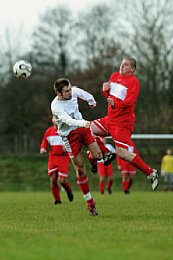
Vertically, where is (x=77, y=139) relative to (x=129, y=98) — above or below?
below

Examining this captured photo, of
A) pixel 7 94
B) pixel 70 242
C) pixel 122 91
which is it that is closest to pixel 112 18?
pixel 7 94

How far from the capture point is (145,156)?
4194 centimetres

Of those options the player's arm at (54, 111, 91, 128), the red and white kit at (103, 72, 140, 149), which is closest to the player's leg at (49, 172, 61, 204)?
the red and white kit at (103, 72, 140, 149)

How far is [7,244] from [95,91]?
159 feet

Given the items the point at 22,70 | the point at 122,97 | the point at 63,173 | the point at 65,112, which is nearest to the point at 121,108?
the point at 122,97

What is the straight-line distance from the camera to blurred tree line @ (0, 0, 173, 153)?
49.4 meters

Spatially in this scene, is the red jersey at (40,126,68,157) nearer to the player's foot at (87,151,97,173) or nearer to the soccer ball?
the soccer ball

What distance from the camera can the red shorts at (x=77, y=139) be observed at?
12.9 meters

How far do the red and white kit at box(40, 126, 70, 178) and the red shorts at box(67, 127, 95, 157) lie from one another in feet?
22.9

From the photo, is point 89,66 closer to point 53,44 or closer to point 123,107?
point 53,44

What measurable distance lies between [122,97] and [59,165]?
20.9 feet

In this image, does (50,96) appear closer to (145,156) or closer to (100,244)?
(145,156)

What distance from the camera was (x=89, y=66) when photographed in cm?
6034

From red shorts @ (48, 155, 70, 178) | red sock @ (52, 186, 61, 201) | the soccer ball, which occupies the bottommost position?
red sock @ (52, 186, 61, 201)
